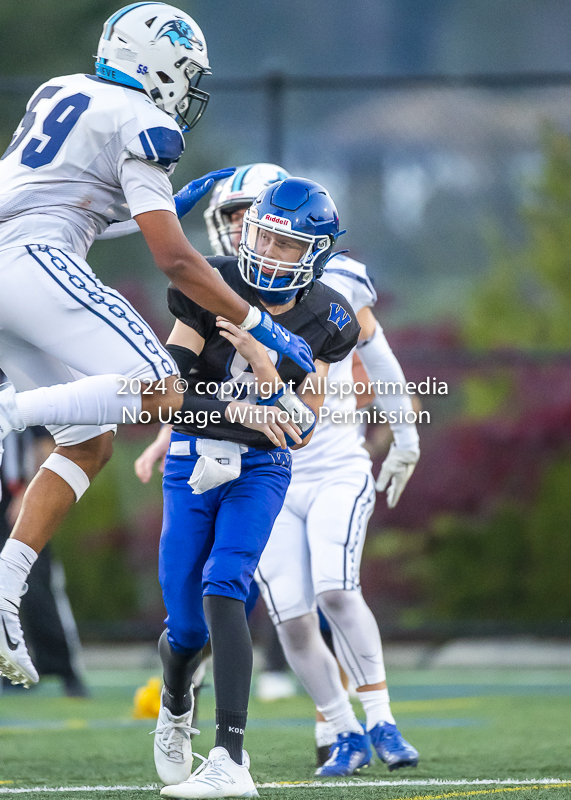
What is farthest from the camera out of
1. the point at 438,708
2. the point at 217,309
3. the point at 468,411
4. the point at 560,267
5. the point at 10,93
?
the point at 560,267

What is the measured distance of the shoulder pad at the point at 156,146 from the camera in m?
3.22

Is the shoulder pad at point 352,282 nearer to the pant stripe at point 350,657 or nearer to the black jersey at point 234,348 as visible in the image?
the black jersey at point 234,348

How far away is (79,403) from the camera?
125 inches

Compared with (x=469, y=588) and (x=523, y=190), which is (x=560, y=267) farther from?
(x=469, y=588)

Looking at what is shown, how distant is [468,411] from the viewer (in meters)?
8.65

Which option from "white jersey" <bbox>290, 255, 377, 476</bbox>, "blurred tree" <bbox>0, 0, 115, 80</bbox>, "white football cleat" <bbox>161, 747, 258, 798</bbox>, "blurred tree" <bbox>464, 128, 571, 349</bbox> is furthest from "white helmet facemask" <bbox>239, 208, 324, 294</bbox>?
"blurred tree" <bbox>0, 0, 115, 80</bbox>

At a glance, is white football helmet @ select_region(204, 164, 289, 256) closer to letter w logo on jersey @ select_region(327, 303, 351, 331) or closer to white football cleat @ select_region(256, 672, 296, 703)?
letter w logo on jersey @ select_region(327, 303, 351, 331)

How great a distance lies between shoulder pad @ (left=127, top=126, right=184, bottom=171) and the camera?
322 centimetres

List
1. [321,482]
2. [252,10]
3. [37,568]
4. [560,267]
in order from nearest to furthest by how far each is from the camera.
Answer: [321,482] → [37,568] → [560,267] → [252,10]

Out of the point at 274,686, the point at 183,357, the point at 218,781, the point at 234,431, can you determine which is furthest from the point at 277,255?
the point at 274,686

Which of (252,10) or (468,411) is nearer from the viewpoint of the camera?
(468,411)

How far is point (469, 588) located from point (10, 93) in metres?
4.66

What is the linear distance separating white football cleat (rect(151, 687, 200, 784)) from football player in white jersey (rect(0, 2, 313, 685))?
412 mm

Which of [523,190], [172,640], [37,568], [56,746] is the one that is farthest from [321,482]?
[523,190]
